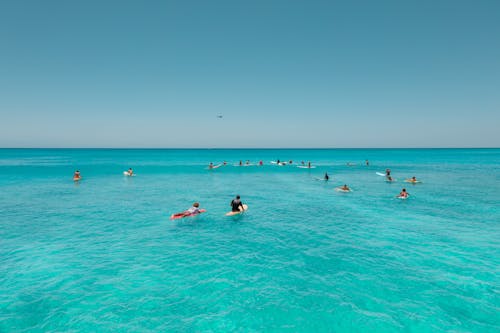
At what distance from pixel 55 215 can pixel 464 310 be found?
31301mm

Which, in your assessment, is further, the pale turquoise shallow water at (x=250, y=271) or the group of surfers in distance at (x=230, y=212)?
the group of surfers in distance at (x=230, y=212)

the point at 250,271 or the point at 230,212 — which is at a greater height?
the point at 230,212

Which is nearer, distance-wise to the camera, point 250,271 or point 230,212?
point 250,271

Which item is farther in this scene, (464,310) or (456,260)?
(456,260)

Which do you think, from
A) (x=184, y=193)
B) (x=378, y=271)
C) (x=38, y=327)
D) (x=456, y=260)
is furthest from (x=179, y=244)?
(x=184, y=193)

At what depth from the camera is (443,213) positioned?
2578cm

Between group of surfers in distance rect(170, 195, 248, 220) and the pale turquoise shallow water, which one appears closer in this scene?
the pale turquoise shallow water

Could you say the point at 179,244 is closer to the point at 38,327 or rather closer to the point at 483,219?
the point at 38,327

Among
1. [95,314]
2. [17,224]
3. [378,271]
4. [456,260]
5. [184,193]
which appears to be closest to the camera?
[95,314]

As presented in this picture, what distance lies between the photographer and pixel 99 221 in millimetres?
22531

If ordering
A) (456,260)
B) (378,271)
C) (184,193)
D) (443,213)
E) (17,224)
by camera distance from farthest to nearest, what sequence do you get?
(184,193), (443,213), (17,224), (456,260), (378,271)

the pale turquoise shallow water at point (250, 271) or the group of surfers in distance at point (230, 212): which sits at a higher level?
the group of surfers in distance at point (230, 212)

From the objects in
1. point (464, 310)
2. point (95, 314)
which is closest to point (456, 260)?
point (464, 310)

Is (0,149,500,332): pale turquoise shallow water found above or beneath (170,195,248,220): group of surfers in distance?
beneath
